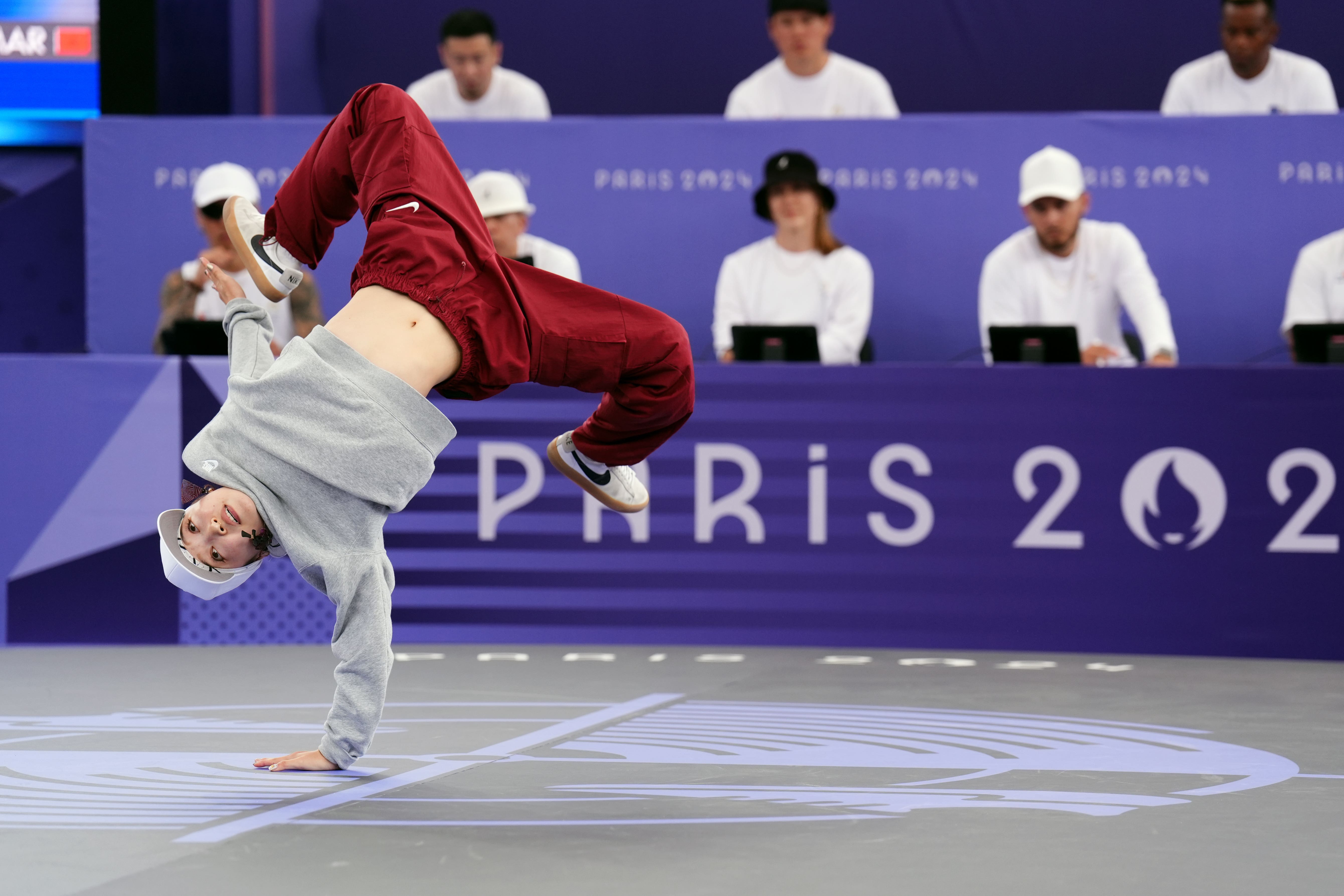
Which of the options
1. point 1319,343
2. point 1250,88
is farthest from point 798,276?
point 1250,88

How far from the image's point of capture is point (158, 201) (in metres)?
7.64

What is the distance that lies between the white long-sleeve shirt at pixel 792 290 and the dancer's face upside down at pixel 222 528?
155 inches

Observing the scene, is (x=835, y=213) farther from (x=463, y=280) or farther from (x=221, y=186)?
(x=463, y=280)

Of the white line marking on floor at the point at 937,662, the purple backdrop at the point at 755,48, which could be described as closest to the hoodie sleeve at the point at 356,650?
Result: the white line marking on floor at the point at 937,662

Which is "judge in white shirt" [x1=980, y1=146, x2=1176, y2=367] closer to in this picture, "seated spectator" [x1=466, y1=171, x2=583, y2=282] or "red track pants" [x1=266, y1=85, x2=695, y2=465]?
"seated spectator" [x1=466, y1=171, x2=583, y2=282]

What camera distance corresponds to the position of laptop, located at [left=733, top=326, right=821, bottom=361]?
244 inches

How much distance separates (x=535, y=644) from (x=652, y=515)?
0.66 meters

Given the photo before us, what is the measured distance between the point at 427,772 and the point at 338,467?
813 mm

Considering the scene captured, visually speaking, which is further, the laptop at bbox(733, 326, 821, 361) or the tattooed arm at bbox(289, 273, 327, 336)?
the tattooed arm at bbox(289, 273, 327, 336)

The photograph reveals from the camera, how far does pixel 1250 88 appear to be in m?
8.23

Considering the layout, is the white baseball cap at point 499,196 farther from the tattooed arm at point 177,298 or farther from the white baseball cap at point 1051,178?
the white baseball cap at point 1051,178

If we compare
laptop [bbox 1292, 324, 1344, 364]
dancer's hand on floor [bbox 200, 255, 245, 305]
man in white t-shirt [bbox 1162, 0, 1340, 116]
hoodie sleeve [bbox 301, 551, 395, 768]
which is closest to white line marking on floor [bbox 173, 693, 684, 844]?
hoodie sleeve [bbox 301, 551, 395, 768]

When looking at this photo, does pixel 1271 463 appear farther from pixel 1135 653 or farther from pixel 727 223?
pixel 727 223

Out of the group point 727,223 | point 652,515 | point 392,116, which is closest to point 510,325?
point 392,116
